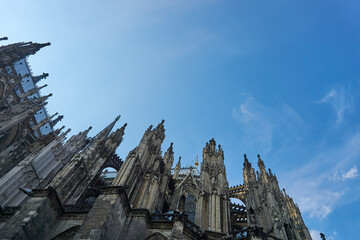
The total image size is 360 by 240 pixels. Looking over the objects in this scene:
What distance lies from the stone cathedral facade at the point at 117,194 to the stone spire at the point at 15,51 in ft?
0.35

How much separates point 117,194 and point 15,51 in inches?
1054

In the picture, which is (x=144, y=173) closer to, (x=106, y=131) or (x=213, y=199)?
(x=213, y=199)

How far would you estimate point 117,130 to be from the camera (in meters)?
30.5

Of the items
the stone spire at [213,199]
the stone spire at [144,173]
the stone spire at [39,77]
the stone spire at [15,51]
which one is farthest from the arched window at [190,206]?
the stone spire at [39,77]

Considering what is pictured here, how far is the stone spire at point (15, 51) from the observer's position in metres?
29.0

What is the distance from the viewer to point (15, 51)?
3070cm

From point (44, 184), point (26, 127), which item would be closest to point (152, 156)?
point (44, 184)

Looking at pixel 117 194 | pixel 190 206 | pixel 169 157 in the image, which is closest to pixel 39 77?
pixel 169 157

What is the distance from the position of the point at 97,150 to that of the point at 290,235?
18265mm

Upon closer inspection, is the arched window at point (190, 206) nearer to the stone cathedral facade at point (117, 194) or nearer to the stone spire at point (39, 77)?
the stone cathedral facade at point (117, 194)

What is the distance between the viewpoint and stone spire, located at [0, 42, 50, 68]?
28984 mm

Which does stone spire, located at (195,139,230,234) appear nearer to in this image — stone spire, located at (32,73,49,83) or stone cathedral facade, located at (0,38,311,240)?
stone cathedral facade, located at (0,38,311,240)

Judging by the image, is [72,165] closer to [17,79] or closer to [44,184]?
[44,184]

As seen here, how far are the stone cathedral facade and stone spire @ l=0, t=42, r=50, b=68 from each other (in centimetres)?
11
